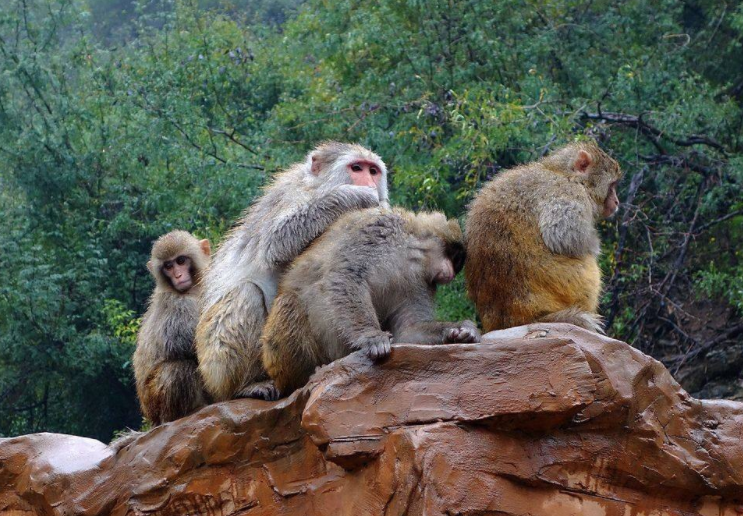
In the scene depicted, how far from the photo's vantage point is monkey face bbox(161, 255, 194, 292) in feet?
22.3

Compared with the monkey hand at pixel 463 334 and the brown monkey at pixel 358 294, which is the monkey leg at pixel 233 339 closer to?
the brown monkey at pixel 358 294

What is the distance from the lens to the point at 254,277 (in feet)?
18.8

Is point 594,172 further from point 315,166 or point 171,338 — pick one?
point 171,338

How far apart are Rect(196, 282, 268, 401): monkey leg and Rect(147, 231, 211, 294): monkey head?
1.12 meters

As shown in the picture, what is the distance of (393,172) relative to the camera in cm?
1223

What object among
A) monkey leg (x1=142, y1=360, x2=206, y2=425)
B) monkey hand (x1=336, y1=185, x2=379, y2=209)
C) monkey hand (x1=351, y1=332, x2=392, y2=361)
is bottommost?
monkey leg (x1=142, y1=360, x2=206, y2=425)

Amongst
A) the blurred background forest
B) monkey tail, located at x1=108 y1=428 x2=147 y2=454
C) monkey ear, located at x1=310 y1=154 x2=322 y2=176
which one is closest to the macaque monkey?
monkey tail, located at x1=108 y1=428 x2=147 y2=454

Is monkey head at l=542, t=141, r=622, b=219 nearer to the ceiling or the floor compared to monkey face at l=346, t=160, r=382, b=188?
nearer to the floor

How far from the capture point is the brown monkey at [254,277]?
563cm

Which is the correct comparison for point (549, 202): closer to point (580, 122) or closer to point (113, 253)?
point (580, 122)

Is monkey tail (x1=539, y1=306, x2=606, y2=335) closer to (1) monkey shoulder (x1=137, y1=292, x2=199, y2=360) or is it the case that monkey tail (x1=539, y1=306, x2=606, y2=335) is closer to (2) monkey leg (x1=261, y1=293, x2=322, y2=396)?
(2) monkey leg (x1=261, y1=293, x2=322, y2=396)

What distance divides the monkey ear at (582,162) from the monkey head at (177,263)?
2.42 m

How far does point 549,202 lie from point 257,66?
1135cm

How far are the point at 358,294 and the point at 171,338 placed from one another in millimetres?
1689
